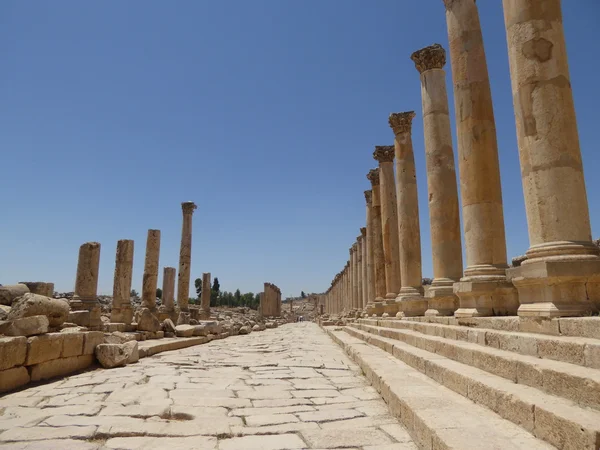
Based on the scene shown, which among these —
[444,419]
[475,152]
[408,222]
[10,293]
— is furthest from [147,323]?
[444,419]

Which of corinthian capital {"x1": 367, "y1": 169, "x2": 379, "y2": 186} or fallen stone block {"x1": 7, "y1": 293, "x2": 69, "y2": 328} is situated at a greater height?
corinthian capital {"x1": 367, "y1": 169, "x2": 379, "y2": 186}

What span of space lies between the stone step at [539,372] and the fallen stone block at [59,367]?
6998 mm

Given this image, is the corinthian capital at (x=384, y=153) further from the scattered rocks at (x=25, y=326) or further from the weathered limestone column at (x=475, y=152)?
the scattered rocks at (x=25, y=326)

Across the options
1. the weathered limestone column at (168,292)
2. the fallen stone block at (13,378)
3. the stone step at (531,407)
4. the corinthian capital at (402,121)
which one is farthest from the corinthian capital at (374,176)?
the fallen stone block at (13,378)

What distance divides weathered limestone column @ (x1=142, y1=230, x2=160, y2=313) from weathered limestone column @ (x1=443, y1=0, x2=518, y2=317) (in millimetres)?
18882

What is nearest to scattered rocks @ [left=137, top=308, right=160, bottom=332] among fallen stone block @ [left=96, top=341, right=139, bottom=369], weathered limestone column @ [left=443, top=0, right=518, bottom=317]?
fallen stone block @ [left=96, top=341, right=139, bottom=369]

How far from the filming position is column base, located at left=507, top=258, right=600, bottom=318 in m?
4.93

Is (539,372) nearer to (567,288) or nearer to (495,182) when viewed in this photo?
(567,288)

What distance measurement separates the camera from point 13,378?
22.1 feet

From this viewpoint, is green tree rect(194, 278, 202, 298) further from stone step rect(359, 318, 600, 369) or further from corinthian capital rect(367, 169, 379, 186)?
stone step rect(359, 318, 600, 369)

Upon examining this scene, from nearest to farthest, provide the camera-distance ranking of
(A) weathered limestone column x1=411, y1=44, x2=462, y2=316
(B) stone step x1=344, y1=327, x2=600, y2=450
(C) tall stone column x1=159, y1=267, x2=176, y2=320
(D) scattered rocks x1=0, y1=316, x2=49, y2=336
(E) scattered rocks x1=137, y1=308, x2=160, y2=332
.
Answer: (B) stone step x1=344, y1=327, x2=600, y2=450, (D) scattered rocks x1=0, y1=316, x2=49, y2=336, (A) weathered limestone column x1=411, y1=44, x2=462, y2=316, (E) scattered rocks x1=137, y1=308, x2=160, y2=332, (C) tall stone column x1=159, y1=267, x2=176, y2=320

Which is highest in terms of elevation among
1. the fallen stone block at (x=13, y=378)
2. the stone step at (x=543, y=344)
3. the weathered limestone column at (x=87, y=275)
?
the weathered limestone column at (x=87, y=275)

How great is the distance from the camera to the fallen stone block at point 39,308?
24.8 feet

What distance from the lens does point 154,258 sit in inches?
930
